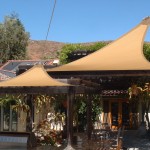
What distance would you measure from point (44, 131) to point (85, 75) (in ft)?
10.7

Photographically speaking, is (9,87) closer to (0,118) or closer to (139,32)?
(139,32)

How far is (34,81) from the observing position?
38.7 feet

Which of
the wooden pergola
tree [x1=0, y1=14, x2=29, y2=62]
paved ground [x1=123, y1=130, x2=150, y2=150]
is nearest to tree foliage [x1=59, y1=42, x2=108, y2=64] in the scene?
paved ground [x1=123, y1=130, x2=150, y2=150]

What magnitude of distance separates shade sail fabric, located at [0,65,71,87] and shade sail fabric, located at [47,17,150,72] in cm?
156

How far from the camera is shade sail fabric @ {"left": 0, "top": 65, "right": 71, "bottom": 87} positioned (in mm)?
11352

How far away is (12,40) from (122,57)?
42.5 meters

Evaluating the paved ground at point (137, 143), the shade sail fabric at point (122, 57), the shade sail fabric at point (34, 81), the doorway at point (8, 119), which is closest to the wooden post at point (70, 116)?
the shade sail fabric at point (34, 81)

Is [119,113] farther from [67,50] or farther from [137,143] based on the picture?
[137,143]

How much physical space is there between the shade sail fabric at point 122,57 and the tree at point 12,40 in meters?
41.0

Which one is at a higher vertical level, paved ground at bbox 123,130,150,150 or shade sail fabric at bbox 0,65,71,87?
shade sail fabric at bbox 0,65,71,87

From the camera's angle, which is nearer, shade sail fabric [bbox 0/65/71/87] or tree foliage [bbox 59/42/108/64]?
shade sail fabric [bbox 0/65/71/87]

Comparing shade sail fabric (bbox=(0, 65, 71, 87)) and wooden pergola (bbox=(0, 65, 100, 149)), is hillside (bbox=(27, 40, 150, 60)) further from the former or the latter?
wooden pergola (bbox=(0, 65, 100, 149))

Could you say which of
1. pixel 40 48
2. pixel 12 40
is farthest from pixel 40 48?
pixel 12 40

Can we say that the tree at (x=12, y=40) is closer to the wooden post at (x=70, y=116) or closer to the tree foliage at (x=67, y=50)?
the tree foliage at (x=67, y=50)
